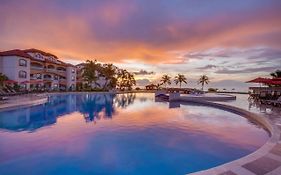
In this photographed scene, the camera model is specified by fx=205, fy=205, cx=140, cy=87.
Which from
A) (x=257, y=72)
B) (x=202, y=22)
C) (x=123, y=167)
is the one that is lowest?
(x=123, y=167)

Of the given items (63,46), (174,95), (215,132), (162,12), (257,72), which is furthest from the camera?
(257,72)

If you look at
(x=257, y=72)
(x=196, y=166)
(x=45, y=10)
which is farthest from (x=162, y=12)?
(x=257, y=72)

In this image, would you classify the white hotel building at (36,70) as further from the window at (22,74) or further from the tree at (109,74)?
the tree at (109,74)

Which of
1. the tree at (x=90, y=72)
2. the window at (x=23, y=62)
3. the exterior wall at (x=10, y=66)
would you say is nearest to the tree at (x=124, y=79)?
the tree at (x=90, y=72)

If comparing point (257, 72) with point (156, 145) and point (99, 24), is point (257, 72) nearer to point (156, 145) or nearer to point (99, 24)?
point (99, 24)

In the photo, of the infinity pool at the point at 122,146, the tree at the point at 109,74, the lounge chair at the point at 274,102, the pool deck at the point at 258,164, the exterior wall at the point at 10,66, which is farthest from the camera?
the tree at the point at 109,74

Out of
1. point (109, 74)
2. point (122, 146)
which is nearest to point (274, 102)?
point (122, 146)

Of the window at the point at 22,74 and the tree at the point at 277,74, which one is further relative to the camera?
the window at the point at 22,74

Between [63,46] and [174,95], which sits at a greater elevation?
[63,46]

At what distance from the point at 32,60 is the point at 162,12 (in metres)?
34.7

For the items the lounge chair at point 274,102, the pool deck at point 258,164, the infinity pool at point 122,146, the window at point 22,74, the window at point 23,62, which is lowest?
the infinity pool at point 122,146

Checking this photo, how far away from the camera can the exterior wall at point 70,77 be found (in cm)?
5378

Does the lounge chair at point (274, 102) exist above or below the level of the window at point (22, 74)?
below

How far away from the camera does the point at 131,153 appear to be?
8742 millimetres
